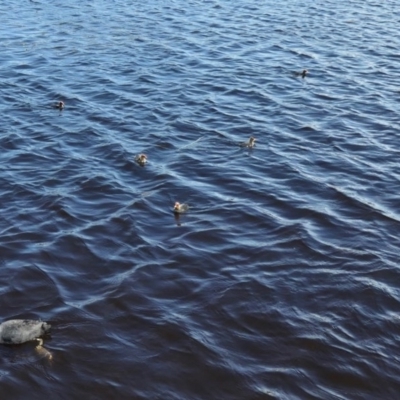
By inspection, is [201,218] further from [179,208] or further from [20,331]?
[20,331]

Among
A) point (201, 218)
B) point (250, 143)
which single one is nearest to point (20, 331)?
point (201, 218)

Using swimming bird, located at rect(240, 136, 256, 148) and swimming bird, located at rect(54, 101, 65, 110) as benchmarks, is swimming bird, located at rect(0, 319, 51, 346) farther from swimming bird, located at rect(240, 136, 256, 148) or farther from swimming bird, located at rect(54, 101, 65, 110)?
swimming bird, located at rect(54, 101, 65, 110)

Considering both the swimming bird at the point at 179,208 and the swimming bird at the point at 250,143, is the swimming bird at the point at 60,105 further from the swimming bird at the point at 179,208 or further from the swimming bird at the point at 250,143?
the swimming bird at the point at 179,208

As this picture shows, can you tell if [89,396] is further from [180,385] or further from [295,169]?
[295,169]

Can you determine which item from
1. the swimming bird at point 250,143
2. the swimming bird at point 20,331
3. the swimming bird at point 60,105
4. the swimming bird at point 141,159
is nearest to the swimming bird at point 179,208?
the swimming bird at point 141,159

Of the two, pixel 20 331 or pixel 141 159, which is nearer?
pixel 20 331

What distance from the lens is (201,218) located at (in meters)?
17.3

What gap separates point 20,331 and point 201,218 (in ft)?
20.1

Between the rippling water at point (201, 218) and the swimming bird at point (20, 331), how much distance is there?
0.76 ft

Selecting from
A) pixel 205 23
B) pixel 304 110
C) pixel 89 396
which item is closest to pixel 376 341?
pixel 89 396

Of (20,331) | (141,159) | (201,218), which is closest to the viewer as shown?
(20,331)

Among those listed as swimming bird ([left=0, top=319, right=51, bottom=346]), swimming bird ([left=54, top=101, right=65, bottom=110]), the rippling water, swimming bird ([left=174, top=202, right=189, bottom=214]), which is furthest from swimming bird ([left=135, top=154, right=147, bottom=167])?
swimming bird ([left=0, top=319, right=51, bottom=346])

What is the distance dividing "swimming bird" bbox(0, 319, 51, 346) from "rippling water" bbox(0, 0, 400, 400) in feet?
0.76

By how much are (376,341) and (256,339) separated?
224 centimetres
